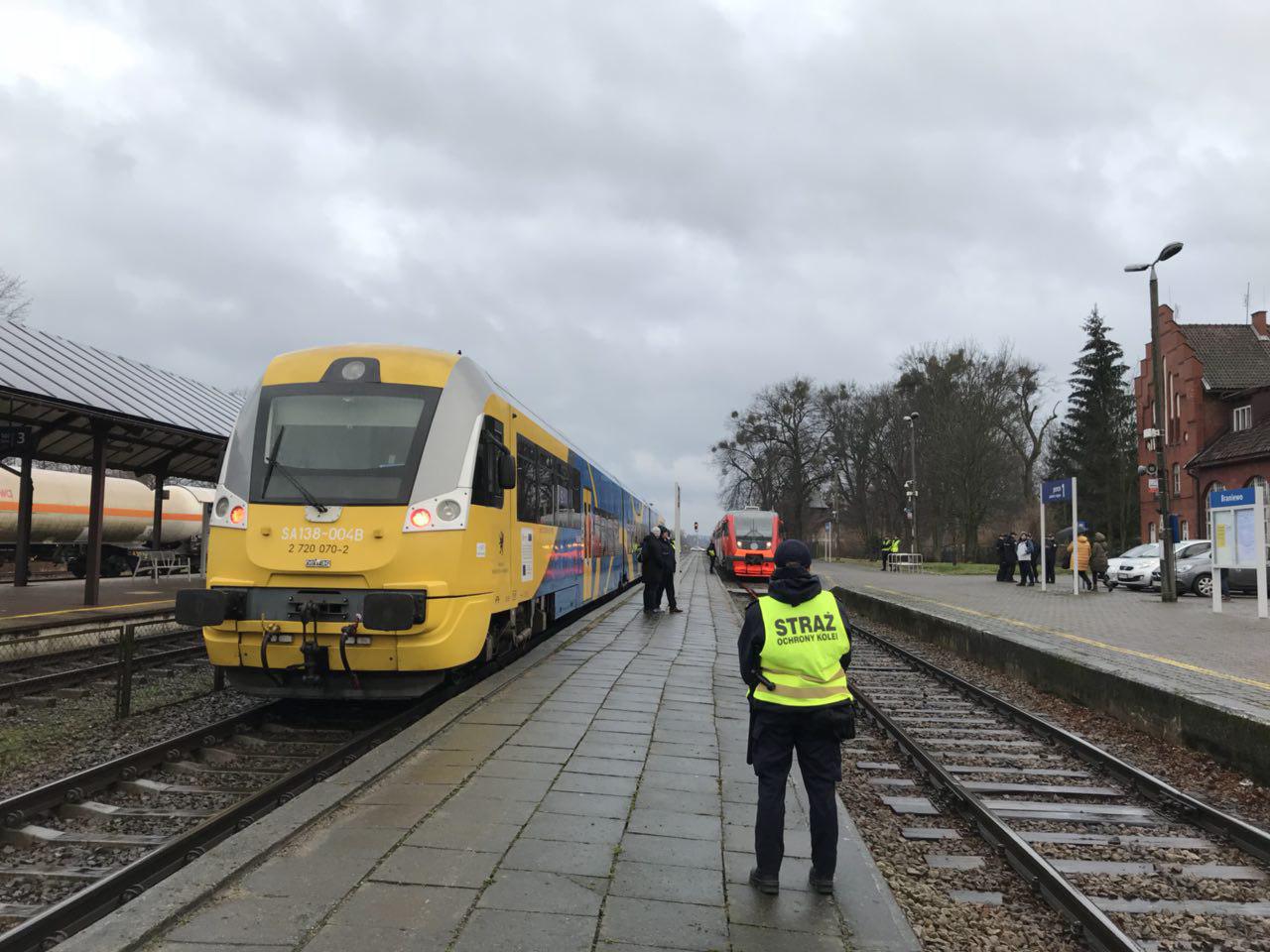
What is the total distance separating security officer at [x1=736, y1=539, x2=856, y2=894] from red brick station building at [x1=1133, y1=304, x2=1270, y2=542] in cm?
3470

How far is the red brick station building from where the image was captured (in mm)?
35938

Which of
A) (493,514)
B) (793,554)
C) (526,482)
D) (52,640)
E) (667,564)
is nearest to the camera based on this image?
(793,554)

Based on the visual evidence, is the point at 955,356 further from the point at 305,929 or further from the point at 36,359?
the point at 305,929

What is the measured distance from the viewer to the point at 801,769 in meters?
3.99

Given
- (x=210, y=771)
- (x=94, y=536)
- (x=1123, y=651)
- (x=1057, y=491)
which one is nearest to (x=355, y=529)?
(x=210, y=771)

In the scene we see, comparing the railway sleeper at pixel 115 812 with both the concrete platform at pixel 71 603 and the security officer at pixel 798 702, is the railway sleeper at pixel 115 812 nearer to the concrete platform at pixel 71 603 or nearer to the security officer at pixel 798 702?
the security officer at pixel 798 702

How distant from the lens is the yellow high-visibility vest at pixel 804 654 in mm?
3938

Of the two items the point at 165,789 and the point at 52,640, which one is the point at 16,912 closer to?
the point at 165,789

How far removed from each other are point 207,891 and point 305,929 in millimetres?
502

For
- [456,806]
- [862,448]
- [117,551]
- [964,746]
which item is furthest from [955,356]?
[456,806]

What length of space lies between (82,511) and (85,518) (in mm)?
248

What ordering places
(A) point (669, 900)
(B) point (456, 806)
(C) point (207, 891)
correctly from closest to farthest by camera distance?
(C) point (207, 891) < (A) point (669, 900) < (B) point (456, 806)

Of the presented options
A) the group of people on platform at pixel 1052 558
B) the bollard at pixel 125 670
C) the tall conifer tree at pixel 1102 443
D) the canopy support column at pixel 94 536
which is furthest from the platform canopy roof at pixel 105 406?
the tall conifer tree at pixel 1102 443

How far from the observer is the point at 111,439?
16953mm
